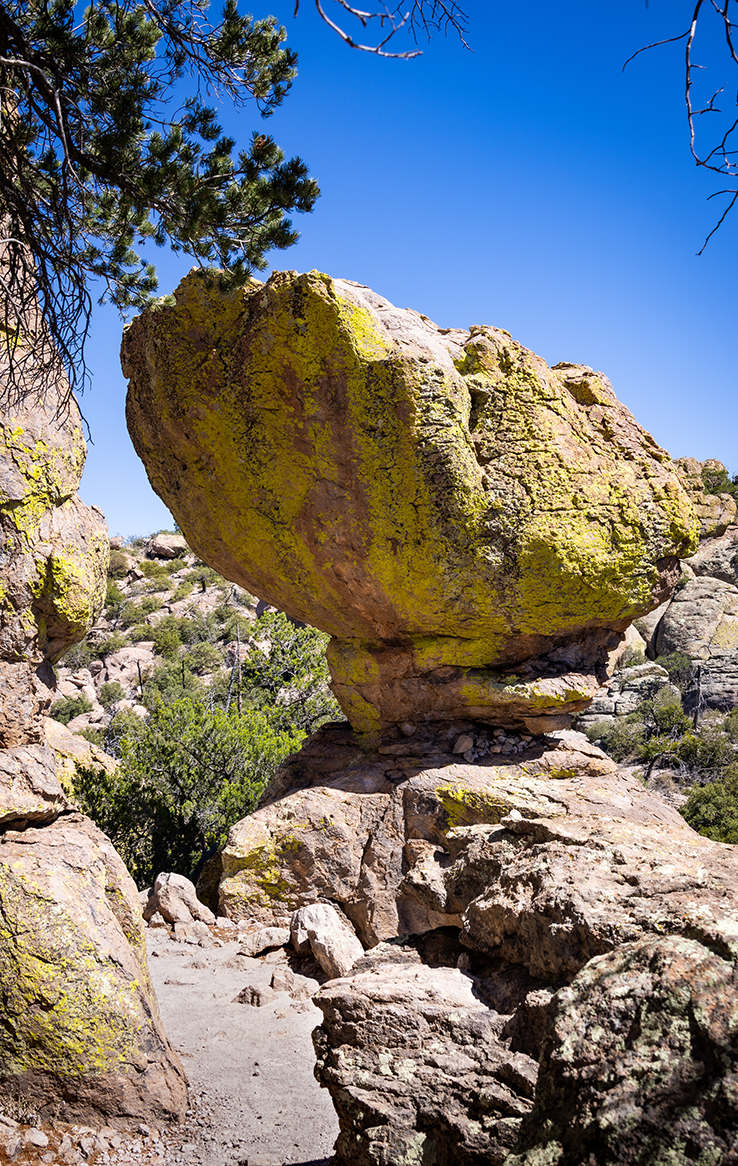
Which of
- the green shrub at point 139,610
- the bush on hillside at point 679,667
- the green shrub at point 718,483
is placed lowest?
the green shrub at point 139,610

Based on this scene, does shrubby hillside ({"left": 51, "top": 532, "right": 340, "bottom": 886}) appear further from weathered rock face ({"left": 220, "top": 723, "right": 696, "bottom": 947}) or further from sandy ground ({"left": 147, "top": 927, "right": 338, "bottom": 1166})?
sandy ground ({"left": 147, "top": 927, "right": 338, "bottom": 1166})

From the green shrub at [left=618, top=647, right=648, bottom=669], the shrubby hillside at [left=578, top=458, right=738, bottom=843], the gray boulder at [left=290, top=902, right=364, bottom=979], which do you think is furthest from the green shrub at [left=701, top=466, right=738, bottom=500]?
the gray boulder at [left=290, top=902, right=364, bottom=979]

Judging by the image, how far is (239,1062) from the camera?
17.0ft

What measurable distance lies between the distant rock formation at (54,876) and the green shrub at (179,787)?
232 inches

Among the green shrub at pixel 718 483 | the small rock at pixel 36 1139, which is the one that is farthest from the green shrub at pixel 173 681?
the green shrub at pixel 718 483

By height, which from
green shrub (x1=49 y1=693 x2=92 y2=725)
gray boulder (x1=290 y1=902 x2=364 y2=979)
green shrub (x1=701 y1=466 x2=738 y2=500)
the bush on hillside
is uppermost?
green shrub (x1=701 y1=466 x2=738 y2=500)

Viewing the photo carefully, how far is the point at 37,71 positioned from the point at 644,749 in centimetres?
1860

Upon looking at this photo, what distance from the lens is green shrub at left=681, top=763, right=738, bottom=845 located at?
1216 cm

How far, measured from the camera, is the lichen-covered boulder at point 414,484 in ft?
24.3

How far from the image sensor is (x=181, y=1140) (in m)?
4.16

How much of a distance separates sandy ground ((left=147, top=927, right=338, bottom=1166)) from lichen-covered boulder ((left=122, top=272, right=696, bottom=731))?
3.48 m

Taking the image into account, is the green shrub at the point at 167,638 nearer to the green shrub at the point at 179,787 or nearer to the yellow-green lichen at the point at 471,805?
the green shrub at the point at 179,787

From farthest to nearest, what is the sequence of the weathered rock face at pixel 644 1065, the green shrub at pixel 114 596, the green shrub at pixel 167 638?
the green shrub at pixel 114 596, the green shrub at pixel 167 638, the weathered rock face at pixel 644 1065

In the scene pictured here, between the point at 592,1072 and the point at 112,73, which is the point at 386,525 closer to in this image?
the point at 112,73
